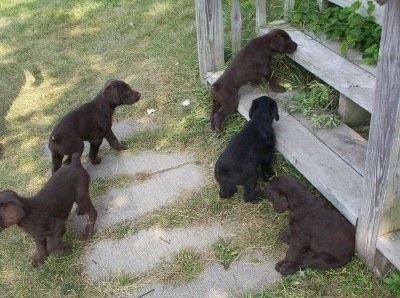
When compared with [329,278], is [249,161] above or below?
above

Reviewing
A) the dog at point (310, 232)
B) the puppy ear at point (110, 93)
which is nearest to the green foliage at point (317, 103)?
the dog at point (310, 232)

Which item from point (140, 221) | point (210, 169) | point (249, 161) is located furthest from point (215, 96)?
point (140, 221)

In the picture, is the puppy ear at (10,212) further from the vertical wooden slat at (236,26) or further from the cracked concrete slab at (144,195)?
the vertical wooden slat at (236,26)

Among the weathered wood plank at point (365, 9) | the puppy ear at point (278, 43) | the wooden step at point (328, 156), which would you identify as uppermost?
the weathered wood plank at point (365, 9)

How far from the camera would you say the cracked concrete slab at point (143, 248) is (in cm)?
404

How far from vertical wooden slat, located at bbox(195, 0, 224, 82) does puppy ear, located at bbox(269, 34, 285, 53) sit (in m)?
0.91

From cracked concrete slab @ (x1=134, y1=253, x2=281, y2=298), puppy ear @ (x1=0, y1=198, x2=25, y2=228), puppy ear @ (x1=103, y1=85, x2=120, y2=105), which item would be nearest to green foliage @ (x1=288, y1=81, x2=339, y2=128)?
cracked concrete slab @ (x1=134, y1=253, x2=281, y2=298)

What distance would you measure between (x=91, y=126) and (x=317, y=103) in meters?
2.24

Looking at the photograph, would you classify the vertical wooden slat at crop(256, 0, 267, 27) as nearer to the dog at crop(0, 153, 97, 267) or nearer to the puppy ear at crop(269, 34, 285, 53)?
the puppy ear at crop(269, 34, 285, 53)

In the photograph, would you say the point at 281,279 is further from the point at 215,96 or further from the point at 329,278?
the point at 215,96

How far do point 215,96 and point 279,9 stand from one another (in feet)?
7.00

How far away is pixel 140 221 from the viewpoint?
4465mm

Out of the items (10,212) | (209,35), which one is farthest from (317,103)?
(10,212)

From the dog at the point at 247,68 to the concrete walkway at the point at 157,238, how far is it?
69cm
